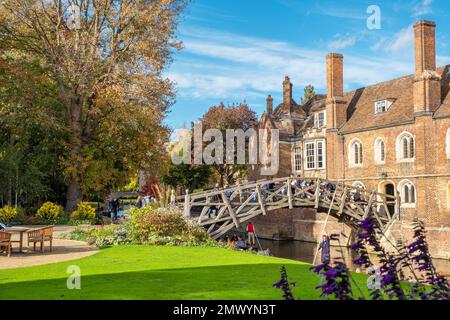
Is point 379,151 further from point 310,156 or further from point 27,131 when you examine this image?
point 27,131

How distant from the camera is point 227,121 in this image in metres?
55.3

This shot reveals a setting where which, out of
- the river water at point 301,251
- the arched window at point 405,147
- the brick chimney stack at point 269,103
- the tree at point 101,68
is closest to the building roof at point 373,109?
the arched window at point 405,147

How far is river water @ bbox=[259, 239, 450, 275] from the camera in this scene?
1111 inches

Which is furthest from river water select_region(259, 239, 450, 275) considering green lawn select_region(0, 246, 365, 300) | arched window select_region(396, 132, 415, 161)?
green lawn select_region(0, 246, 365, 300)

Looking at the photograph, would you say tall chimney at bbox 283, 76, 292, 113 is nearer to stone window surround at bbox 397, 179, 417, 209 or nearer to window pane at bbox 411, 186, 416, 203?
stone window surround at bbox 397, 179, 417, 209

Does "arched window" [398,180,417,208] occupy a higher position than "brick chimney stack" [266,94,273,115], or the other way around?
"brick chimney stack" [266,94,273,115]

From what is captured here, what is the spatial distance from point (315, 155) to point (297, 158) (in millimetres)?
2815

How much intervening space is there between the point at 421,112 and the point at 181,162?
91.3 ft

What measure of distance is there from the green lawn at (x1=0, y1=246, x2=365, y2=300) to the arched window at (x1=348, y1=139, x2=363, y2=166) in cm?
2372

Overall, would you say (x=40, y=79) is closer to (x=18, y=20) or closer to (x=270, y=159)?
(x=18, y=20)

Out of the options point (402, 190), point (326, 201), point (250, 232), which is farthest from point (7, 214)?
point (402, 190)

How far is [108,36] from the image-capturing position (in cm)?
3316

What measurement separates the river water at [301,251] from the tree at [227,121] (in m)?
14.5
